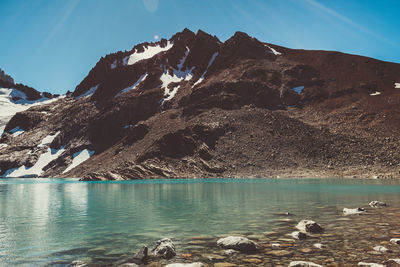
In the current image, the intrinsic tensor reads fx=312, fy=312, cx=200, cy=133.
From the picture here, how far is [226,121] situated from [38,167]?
98420 millimetres

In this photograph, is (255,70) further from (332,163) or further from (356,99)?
(332,163)

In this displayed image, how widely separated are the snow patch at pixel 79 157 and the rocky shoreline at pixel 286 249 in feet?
454

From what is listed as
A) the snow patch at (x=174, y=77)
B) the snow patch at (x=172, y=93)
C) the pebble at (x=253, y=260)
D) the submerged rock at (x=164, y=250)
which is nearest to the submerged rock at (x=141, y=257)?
the submerged rock at (x=164, y=250)

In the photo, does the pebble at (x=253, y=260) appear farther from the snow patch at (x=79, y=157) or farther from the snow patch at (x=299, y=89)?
the snow patch at (x=79, y=157)

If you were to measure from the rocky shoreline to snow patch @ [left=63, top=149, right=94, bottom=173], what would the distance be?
13841 centimetres

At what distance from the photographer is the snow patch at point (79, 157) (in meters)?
140

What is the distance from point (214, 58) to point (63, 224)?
533ft

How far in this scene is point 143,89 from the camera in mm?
165375

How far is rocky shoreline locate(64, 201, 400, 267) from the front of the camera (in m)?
9.91

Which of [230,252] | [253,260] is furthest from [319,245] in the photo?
[230,252]

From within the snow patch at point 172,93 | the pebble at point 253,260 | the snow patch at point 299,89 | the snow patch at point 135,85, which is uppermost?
the snow patch at point 135,85

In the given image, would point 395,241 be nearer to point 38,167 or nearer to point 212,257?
point 212,257

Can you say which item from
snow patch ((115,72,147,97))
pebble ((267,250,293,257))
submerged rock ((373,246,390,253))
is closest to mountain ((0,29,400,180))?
snow patch ((115,72,147,97))

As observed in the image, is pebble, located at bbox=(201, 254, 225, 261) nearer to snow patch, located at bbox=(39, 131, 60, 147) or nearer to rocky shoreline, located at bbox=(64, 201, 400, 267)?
rocky shoreline, located at bbox=(64, 201, 400, 267)
